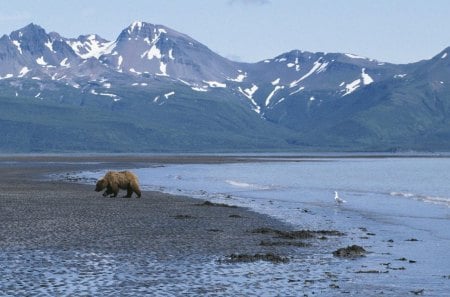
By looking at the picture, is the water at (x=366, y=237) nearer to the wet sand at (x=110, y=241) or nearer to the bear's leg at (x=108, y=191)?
the wet sand at (x=110, y=241)

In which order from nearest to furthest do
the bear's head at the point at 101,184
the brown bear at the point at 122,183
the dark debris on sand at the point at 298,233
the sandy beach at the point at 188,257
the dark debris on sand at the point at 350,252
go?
the sandy beach at the point at 188,257, the dark debris on sand at the point at 350,252, the dark debris on sand at the point at 298,233, the brown bear at the point at 122,183, the bear's head at the point at 101,184

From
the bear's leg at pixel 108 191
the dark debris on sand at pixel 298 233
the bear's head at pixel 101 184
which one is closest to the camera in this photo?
the dark debris on sand at pixel 298 233

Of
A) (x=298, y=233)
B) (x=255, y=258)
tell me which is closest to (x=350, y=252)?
(x=255, y=258)

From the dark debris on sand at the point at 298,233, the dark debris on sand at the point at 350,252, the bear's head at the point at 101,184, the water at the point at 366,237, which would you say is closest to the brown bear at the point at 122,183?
the bear's head at the point at 101,184

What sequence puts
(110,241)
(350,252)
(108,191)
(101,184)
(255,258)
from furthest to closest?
(101,184), (108,191), (110,241), (350,252), (255,258)

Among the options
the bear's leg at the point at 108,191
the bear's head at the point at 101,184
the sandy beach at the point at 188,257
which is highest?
the bear's head at the point at 101,184

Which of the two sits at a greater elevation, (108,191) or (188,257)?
(108,191)

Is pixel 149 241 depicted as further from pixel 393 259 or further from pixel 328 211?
pixel 328 211

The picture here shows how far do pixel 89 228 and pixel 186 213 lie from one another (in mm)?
11503

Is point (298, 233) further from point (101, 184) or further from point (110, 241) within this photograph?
point (101, 184)

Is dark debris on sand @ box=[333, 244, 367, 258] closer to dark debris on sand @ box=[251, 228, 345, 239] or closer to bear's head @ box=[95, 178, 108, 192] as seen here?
dark debris on sand @ box=[251, 228, 345, 239]

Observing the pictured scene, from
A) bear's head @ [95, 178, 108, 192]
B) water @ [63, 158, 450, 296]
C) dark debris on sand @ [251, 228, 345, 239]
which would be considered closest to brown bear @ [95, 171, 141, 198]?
bear's head @ [95, 178, 108, 192]

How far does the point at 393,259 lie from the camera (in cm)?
2806

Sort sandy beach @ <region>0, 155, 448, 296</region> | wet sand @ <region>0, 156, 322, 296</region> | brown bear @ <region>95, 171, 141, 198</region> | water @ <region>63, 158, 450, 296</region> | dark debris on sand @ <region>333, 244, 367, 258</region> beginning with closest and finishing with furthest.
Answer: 1. sandy beach @ <region>0, 155, 448, 296</region>
2. wet sand @ <region>0, 156, 322, 296</region>
3. water @ <region>63, 158, 450, 296</region>
4. dark debris on sand @ <region>333, 244, 367, 258</region>
5. brown bear @ <region>95, 171, 141, 198</region>
